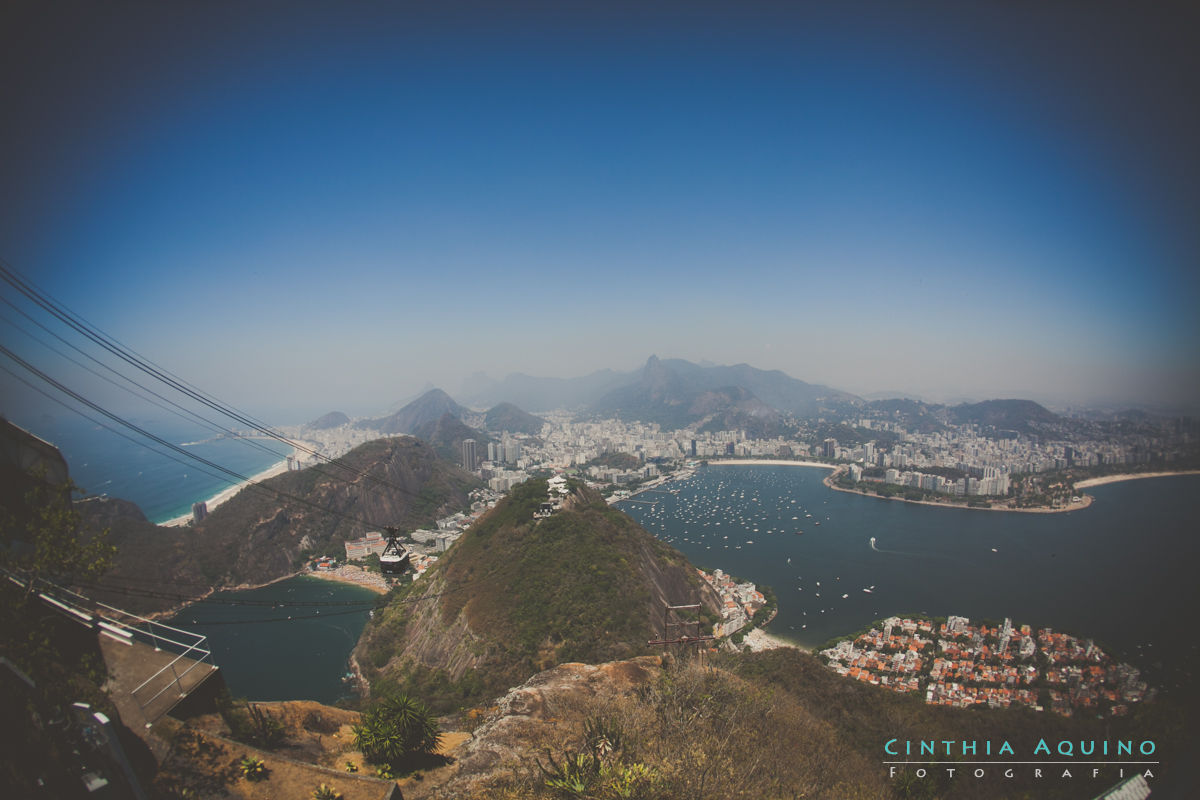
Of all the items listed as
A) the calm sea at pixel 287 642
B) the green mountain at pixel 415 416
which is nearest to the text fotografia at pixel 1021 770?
the calm sea at pixel 287 642

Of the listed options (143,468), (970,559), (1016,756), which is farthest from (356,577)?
(143,468)

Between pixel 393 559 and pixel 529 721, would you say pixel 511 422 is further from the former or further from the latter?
pixel 529 721

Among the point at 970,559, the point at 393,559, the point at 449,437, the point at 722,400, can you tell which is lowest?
the point at 449,437

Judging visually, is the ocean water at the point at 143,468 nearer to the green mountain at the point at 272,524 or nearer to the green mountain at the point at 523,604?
the green mountain at the point at 272,524

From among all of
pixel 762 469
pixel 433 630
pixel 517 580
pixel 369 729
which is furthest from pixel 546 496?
pixel 762 469

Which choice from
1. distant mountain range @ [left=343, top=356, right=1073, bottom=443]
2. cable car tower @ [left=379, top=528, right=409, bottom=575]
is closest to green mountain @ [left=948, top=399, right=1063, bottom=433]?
distant mountain range @ [left=343, top=356, right=1073, bottom=443]
